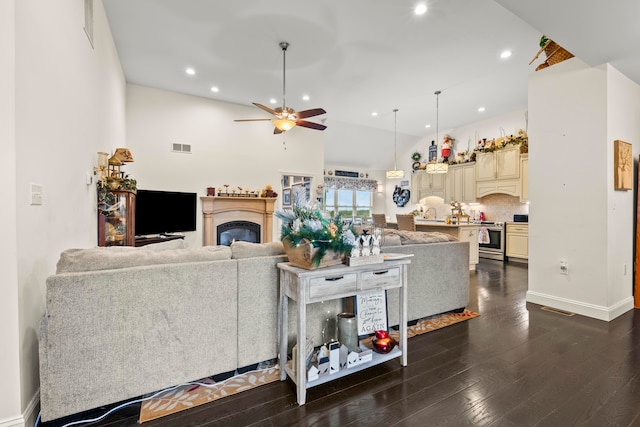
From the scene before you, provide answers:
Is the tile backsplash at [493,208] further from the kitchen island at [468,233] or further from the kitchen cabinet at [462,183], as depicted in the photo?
the kitchen island at [468,233]

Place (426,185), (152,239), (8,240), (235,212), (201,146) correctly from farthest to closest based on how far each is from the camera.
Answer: (426,185), (235,212), (201,146), (152,239), (8,240)

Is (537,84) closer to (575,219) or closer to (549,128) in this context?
(549,128)

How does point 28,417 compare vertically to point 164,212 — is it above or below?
below

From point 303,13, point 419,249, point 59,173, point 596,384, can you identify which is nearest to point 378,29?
point 303,13

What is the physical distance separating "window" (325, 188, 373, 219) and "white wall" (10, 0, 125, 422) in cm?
730

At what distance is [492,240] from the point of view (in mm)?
6777

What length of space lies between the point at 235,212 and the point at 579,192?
5614 millimetres

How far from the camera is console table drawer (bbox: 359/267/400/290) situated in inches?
79.1

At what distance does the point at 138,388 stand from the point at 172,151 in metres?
4.99

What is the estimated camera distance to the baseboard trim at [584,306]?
313 cm

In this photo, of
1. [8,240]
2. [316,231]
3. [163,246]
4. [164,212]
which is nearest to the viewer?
[8,240]

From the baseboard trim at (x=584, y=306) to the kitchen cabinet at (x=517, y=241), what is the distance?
2793 millimetres

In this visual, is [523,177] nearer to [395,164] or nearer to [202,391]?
[395,164]

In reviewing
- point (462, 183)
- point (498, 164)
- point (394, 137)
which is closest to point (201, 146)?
point (394, 137)
